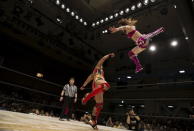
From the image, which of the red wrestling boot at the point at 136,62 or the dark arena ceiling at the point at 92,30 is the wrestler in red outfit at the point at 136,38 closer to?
the red wrestling boot at the point at 136,62

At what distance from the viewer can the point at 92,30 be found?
10.2 metres

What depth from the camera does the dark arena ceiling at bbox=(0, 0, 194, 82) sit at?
850 centimetres

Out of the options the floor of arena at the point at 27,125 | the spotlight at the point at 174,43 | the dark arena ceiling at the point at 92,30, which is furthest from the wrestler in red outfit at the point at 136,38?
the spotlight at the point at 174,43

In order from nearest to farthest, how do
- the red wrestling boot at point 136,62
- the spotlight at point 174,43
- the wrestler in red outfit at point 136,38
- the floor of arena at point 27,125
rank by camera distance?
the floor of arena at point 27,125 → the wrestler in red outfit at point 136,38 → the red wrestling boot at point 136,62 → the spotlight at point 174,43

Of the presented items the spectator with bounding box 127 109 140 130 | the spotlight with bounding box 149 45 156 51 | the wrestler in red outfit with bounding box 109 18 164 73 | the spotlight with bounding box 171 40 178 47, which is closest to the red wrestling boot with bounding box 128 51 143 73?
the wrestler in red outfit with bounding box 109 18 164 73

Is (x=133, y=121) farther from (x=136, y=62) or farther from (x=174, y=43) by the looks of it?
(x=174, y=43)

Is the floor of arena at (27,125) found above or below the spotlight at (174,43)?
below

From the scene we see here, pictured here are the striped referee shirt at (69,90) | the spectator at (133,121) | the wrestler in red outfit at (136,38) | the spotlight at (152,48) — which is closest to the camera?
the wrestler in red outfit at (136,38)

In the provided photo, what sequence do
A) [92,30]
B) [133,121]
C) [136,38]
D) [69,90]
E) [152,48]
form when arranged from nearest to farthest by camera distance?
[136,38] < [69,90] < [133,121] < [92,30] < [152,48]

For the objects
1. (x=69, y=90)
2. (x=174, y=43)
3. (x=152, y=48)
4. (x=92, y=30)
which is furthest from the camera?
(x=152, y=48)

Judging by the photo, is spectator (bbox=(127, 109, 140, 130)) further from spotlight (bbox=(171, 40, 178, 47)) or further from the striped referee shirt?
spotlight (bbox=(171, 40, 178, 47))

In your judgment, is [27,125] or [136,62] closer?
[27,125]

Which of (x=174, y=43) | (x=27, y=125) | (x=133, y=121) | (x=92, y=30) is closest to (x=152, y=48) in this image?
(x=174, y=43)

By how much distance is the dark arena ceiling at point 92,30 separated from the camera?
8500mm
